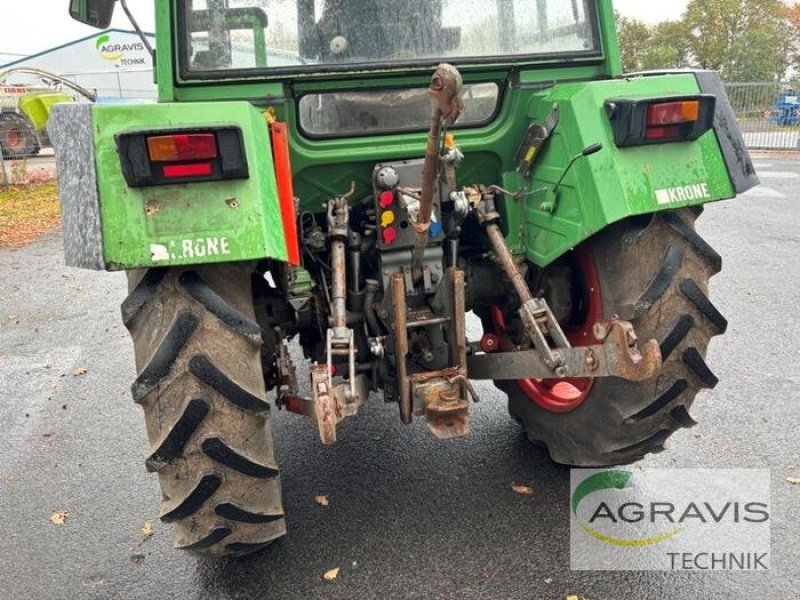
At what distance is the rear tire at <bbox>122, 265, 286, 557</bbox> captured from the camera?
2209 mm

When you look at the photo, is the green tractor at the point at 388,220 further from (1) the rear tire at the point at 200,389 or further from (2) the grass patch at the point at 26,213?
(2) the grass patch at the point at 26,213

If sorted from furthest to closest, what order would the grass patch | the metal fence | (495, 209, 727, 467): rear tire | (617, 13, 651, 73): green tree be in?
(617, 13, 651, 73): green tree < the metal fence < the grass patch < (495, 209, 727, 467): rear tire

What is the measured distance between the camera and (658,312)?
254 cm

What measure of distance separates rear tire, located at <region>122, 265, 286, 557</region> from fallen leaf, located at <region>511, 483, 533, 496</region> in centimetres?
133

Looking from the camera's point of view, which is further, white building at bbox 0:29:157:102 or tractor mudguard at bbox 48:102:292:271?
white building at bbox 0:29:157:102

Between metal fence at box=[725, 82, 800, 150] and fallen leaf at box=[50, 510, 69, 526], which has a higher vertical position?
metal fence at box=[725, 82, 800, 150]

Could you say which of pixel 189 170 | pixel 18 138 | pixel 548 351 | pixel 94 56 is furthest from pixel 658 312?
pixel 94 56

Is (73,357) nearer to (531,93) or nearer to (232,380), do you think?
(232,380)

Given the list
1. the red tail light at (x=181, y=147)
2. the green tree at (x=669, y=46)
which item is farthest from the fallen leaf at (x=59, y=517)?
the green tree at (x=669, y=46)

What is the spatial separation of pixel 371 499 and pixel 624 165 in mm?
1878

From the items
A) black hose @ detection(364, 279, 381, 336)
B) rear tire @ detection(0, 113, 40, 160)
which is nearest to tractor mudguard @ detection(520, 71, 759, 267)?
black hose @ detection(364, 279, 381, 336)

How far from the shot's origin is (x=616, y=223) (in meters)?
2.62

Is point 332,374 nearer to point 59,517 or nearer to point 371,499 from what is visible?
point 371,499

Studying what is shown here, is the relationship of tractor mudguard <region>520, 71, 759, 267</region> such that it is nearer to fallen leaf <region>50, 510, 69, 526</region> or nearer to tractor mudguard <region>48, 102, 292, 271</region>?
tractor mudguard <region>48, 102, 292, 271</region>
